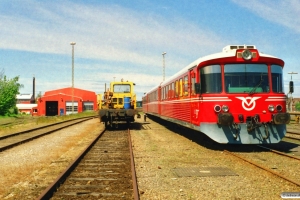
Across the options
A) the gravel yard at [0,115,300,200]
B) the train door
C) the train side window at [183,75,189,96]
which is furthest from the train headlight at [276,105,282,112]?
the train side window at [183,75,189,96]

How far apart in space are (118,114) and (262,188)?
13.0 metres

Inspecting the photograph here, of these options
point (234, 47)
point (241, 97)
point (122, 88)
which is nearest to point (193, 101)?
point (241, 97)

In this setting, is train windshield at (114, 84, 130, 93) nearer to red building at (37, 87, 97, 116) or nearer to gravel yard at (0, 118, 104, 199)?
gravel yard at (0, 118, 104, 199)

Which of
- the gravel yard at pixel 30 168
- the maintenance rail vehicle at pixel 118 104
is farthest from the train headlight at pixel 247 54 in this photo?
the maintenance rail vehicle at pixel 118 104

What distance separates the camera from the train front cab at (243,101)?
9742 millimetres

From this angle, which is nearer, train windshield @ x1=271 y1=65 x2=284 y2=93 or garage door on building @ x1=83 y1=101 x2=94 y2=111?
train windshield @ x1=271 y1=65 x2=284 y2=93

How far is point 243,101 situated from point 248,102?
162mm

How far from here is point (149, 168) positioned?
7836 mm

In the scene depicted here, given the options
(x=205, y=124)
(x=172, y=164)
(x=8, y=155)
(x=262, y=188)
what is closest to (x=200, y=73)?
(x=205, y=124)

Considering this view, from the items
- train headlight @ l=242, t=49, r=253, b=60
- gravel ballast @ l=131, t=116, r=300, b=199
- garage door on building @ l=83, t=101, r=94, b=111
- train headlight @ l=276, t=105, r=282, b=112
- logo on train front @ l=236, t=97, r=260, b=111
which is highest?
train headlight @ l=242, t=49, r=253, b=60

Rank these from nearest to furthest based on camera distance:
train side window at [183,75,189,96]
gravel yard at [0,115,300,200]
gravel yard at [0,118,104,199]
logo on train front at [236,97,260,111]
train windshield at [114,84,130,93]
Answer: gravel yard at [0,115,300,200]
gravel yard at [0,118,104,199]
logo on train front at [236,97,260,111]
train side window at [183,75,189,96]
train windshield at [114,84,130,93]

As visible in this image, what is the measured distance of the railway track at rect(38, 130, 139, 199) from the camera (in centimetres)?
553

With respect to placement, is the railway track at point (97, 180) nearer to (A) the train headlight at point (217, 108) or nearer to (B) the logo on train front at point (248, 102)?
(A) the train headlight at point (217, 108)

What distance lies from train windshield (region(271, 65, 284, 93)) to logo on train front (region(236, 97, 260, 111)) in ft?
2.79
